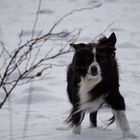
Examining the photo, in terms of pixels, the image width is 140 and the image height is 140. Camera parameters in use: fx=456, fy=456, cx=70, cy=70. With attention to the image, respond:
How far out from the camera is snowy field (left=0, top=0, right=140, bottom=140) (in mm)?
6438

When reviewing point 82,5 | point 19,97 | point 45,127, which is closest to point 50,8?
point 82,5

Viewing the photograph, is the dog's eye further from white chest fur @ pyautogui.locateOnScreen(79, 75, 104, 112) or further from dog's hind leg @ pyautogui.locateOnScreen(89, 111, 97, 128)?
dog's hind leg @ pyautogui.locateOnScreen(89, 111, 97, 128)

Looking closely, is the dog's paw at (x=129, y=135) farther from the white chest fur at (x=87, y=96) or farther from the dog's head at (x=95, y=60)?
the dog's head at (x=95, y=60)

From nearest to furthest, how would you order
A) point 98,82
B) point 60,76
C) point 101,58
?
point 101,58, point 98,82, point 60,76

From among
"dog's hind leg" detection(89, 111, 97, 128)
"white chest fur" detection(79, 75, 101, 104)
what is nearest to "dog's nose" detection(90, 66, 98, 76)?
"white chest fur" detection(79, 75, 101, 104)

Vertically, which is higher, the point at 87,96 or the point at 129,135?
the point at 87,96

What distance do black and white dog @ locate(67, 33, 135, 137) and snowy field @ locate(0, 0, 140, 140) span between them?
1.24 ft

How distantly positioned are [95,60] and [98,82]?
1.16 ft

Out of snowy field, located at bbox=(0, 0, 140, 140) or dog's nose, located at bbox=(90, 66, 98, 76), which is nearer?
dog's nose, located at bbox=(90, 66, 98, 76)

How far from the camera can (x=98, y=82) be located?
569cm

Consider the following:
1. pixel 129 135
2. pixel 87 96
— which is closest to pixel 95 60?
pixel 87 96

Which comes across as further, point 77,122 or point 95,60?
point 77,122

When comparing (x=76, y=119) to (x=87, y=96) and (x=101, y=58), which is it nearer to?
(x=87, y=96)

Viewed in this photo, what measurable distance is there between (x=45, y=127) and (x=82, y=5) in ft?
45.5
